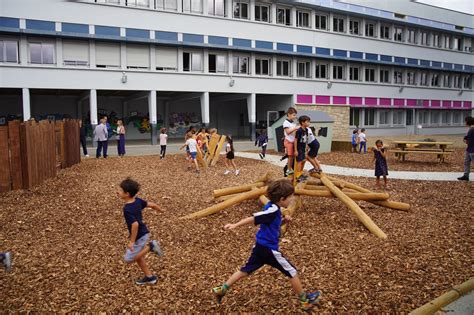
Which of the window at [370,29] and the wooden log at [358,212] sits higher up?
the window at [370,29]

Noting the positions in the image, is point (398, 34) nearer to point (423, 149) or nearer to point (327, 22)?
point (327, 22)

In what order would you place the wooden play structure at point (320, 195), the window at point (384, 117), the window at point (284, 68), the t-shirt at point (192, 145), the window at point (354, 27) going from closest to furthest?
1. the wooden play structure at point (320, 195)
2. the t-shirt at point (192, 145)
3. the window at point (284, 68)
4. the window at point (354, 27)
5. the window at point (384, 117)

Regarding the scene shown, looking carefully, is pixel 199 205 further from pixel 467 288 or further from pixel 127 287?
pixel 467 288

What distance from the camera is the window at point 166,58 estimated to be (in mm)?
31547

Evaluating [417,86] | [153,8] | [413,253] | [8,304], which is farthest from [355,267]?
[417,86]

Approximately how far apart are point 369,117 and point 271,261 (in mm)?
44034

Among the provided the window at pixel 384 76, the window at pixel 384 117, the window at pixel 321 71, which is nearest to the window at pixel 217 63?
the window at pixel 321 71

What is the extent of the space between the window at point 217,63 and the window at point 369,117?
18.9 meters

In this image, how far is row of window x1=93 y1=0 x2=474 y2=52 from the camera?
1281 inches

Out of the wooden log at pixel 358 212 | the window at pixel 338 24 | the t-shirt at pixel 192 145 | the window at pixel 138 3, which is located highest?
the window at pixel 338 24

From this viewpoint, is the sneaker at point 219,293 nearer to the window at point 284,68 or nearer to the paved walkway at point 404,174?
the paved walkway at point 404,174

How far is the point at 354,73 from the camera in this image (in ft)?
142

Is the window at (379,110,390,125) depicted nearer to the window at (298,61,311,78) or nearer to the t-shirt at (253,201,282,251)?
the window at (298,61,311,78)

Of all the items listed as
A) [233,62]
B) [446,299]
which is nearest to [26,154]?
[446,299]
